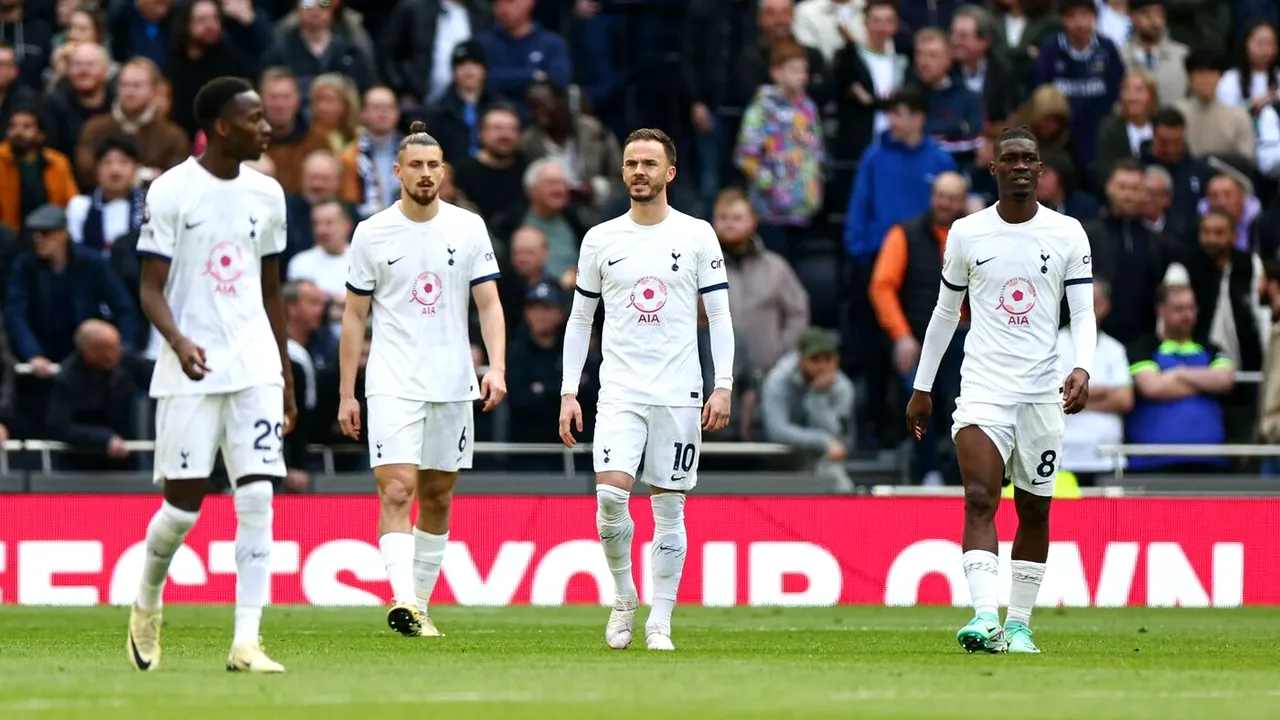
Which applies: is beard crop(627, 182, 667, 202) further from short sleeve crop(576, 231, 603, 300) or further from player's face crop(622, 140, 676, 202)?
short sleeve crop(576, 231, 603, 300)

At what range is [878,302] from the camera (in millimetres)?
19750

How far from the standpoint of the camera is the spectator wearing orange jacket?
19.5 meters

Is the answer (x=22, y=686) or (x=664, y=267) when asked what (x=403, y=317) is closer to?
(x=664, y=267)

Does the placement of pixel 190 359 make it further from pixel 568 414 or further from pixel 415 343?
pixel 415 343

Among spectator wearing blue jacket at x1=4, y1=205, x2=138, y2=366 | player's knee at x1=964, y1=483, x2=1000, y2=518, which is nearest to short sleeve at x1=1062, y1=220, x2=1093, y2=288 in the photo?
player's knee at x1=964, y1=483, x2=1000, y2=518

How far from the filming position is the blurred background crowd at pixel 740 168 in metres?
19.2

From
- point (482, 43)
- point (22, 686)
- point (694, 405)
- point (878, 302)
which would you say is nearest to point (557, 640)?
point (694, 405)

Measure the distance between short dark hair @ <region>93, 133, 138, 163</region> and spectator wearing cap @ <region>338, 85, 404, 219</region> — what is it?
195 centimetres

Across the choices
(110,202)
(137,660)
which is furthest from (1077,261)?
(110,202)

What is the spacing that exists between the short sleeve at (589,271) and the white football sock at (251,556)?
3.20 metres

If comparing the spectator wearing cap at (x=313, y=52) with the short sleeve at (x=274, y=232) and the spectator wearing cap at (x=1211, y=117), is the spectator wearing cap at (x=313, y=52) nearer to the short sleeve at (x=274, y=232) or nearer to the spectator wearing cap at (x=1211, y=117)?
the spectator wearing cap at (x=1211, y=117)

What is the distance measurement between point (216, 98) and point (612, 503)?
3481 mm

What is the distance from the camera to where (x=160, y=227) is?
33.6 ft

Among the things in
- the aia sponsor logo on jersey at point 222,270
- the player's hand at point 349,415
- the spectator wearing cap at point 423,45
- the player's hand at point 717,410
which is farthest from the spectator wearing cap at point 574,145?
the aia sponsor logo on jersey at point 222,270
